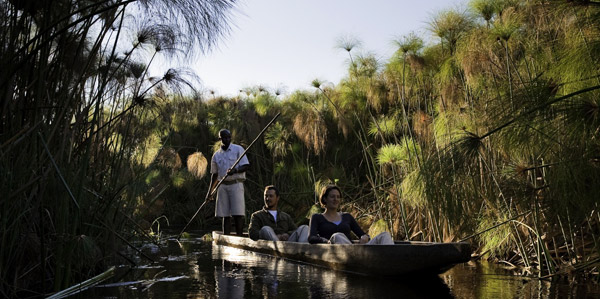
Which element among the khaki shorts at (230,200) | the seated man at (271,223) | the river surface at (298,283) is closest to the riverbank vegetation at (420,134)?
the river surface at (298,283)

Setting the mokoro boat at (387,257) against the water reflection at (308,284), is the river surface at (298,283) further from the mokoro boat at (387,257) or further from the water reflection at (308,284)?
the mokoro boat at (387,257)

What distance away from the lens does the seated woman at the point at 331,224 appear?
7.18 meters

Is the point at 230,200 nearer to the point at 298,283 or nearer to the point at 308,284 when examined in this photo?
the point at 298,283

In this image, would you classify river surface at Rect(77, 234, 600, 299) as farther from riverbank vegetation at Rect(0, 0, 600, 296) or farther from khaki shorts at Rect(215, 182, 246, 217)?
khaki shorts at Rect(215, 182, 246, 217)

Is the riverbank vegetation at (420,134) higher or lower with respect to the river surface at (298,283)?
higher

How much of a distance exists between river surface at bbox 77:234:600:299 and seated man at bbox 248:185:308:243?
0.89 meters

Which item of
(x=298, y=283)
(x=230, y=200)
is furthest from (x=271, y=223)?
(x=298, y=283)

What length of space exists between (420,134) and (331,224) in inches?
72.9

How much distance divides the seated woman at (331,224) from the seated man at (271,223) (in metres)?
1.11

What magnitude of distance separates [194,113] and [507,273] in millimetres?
9475

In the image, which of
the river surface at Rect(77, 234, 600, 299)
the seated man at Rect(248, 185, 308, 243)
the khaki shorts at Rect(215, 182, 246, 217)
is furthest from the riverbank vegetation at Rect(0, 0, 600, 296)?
the khaki shorts at Rect(215, 182, 246, 217)

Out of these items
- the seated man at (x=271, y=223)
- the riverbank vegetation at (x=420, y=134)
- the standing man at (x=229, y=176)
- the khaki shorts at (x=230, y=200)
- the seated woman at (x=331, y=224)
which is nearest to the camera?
the riverbank vegetation at (x=420, y=134)

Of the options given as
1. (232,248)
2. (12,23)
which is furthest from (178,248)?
(12,23)

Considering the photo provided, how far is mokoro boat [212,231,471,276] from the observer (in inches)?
229
